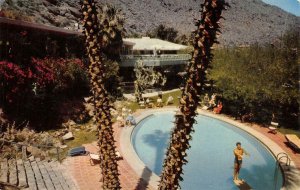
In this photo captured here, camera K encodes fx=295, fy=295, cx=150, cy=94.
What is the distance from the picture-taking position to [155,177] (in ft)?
52.7

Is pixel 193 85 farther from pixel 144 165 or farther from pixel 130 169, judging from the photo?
pixel 144 165

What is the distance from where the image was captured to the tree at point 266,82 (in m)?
26.4

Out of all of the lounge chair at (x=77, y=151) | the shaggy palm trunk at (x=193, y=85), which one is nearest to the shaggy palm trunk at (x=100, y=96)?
the shaggy palm trunk at (x=193, y=85)

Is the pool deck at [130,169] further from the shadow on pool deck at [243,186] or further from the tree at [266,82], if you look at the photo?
the tree at [266,82]

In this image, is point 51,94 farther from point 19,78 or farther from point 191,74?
point 191,74

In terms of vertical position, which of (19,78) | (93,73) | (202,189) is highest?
(93,73)

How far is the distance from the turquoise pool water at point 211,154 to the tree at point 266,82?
A: 332 centimetres

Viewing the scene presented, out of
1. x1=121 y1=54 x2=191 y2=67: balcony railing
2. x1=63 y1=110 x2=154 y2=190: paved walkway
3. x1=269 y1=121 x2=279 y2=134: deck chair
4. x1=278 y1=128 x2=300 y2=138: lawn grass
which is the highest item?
x1=121 y1=54 x2=191 y2=67: balcony railing

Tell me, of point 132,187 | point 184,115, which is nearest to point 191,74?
point 184,115

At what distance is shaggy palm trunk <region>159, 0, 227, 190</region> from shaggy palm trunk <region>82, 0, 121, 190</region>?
2.42 m

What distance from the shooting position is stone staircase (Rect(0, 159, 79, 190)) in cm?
1330

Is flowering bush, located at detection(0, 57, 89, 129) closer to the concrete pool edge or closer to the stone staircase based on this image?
the stone staircase

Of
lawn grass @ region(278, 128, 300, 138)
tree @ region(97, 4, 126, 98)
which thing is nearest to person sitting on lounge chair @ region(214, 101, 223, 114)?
lawn grass @ region(278, 128, 300, 138)

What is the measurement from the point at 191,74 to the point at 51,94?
1940 cm
